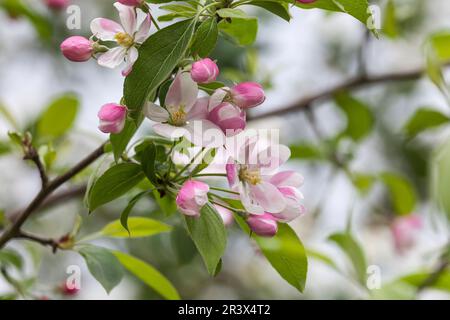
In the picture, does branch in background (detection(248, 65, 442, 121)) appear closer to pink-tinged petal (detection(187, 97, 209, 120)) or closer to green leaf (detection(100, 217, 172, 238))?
green leaf (detection(100, 217, 172, 238))

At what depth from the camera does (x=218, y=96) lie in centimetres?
55

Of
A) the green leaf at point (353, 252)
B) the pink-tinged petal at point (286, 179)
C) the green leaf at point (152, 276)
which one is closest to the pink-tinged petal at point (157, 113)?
the pink-tinged petal at point (286, 179)

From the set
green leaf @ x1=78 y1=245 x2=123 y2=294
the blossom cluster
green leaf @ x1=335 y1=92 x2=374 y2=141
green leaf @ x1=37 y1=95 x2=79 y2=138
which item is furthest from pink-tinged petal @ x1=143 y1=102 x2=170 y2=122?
green leaf @ x1=335 y1=92 x2=374 y2=141

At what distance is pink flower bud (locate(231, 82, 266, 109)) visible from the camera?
1.80 feet

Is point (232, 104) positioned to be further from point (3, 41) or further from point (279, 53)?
point (3, 41)

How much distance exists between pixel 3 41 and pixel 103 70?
0.30m

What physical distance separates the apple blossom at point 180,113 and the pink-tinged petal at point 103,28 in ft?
0.26

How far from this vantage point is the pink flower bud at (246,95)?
550 millimetres

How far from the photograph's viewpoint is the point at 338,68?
235cm

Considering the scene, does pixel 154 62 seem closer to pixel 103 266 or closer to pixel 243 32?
pixel 243 32

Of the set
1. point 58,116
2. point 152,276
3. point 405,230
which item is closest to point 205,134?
point 152,276

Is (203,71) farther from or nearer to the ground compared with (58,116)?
nearer to the ground

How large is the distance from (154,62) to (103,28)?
0.09 metres

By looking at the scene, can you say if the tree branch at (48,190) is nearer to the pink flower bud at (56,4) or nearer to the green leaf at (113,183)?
the green leaf at (113,183)
